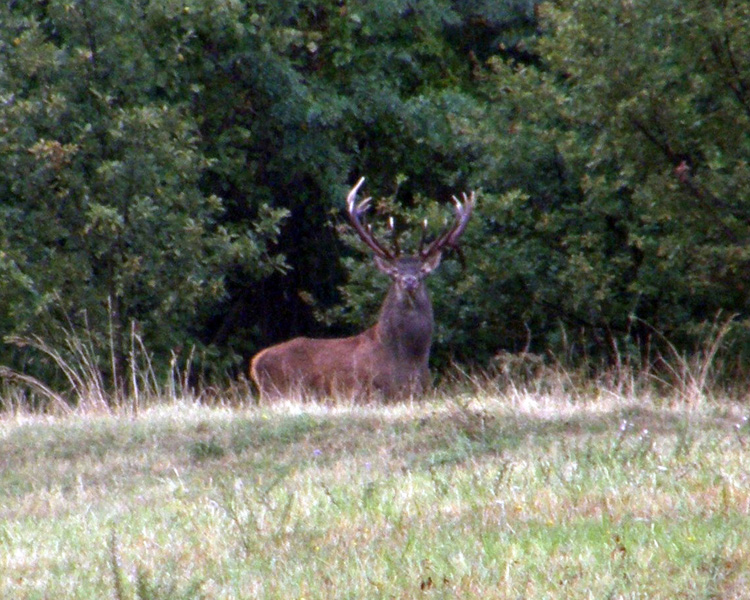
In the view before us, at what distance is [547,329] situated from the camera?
17.4 m

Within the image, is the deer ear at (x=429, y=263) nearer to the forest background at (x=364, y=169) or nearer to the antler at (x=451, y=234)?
the antler at (x=451, y=234)

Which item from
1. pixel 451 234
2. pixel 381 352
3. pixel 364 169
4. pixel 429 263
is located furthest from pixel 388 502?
pixel 364 169

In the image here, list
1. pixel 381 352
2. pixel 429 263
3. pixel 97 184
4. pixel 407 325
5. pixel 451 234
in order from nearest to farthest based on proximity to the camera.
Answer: pixel 381 352
pixel 407 325
pixel 429 263
pixel 451 234
pixel 97 184

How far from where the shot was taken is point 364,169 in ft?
63.8

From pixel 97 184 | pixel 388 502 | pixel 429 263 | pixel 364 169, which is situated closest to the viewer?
pixel 388 502

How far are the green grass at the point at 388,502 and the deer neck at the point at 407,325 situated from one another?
11.3 ft

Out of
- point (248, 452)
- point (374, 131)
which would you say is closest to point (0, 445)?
point (248, 452)

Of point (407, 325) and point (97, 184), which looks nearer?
point (407, 325)

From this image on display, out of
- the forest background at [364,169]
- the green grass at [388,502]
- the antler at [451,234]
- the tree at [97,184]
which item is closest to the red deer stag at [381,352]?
the antler at [451,234]

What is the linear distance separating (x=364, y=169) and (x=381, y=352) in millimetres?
6715

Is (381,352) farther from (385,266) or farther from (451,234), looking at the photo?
(451,234)

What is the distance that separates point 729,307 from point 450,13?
5485 millimetres

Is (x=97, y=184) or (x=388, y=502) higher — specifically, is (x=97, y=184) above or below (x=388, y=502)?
above

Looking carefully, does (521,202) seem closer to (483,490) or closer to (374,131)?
(374,131)
